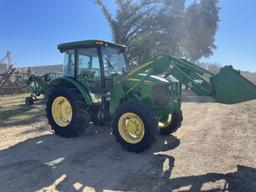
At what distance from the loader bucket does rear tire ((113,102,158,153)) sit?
1451mm

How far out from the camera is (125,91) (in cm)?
745

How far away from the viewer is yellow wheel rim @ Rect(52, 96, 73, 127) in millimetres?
8352

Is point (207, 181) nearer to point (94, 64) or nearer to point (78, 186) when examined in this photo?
point (78, 186)

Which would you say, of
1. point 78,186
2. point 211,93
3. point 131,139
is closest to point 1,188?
point 78,186

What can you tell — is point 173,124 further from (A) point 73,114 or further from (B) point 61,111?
(B) point 61,111

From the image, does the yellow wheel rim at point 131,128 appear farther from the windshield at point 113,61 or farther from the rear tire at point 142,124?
the windshield at point 113,61

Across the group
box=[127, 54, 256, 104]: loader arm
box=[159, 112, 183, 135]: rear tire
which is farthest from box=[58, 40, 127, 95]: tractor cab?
box=[159, 112, 183, 135]: rear tire

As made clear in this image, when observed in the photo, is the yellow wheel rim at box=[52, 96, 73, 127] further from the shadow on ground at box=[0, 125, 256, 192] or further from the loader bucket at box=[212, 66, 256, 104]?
the loader bucket at box=[212, 66, 256, 104]

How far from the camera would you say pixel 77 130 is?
7926 millimetres

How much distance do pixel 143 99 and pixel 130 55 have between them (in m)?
18.8

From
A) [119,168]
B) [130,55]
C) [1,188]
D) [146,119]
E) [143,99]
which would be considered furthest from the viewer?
[130,55]

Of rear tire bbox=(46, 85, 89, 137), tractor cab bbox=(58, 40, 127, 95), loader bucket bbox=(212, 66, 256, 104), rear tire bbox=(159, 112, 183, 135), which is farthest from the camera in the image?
rear tire bbox=(159, 112, 183, 135)

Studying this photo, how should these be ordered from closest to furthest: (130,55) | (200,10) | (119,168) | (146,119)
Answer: (119,168) < (146,119) < (130,55) < (200,10)

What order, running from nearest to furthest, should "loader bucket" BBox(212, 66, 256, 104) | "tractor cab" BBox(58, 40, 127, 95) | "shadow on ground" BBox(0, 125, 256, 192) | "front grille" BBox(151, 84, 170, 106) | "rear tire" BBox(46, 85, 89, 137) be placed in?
"shadow on ground" BBox(0, 125, 256, 192)
"loader bucket" BBox(212, 66, 256, 104)
"front grille" BBox(151, 84, 170, 106)
"rear tire" BBox(46, 85, 89, 137)
"tractor cab" BBox(58, 40, 127, 95)
